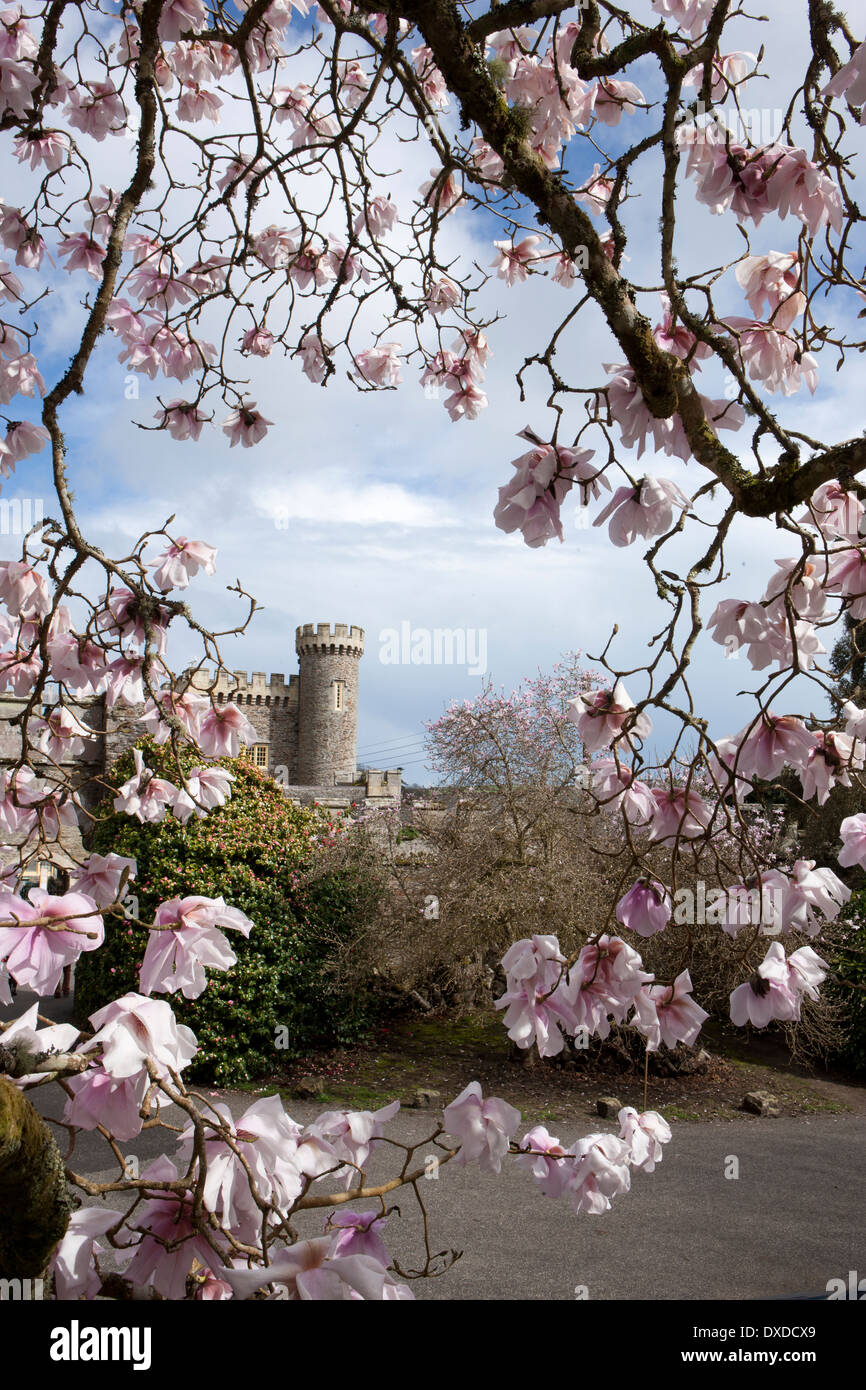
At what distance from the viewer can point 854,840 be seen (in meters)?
1.80

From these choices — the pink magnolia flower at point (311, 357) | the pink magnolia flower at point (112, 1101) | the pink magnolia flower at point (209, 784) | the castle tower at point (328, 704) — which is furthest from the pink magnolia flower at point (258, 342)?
the castle tower at point (328, 704)

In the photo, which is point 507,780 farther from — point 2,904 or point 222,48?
point 2,904

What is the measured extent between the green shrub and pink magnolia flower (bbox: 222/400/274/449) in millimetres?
4152

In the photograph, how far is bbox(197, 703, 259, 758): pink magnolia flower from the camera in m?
2.11

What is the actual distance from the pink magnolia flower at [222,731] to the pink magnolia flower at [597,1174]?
1087mm

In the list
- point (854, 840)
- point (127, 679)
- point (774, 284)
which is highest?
point (774, 284)

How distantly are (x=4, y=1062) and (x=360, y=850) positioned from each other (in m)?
6.94

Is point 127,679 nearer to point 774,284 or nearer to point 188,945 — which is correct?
point 188,945

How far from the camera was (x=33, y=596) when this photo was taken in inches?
84.8

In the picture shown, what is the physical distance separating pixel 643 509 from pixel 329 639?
32611 millimetres

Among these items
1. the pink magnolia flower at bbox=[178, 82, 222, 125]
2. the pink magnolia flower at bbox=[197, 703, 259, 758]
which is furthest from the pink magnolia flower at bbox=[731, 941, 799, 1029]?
the pink magnolia flower at bbox=[178, 82, 222, 125]

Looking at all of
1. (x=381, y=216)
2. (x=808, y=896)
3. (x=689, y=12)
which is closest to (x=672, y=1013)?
(x=808, y=896)

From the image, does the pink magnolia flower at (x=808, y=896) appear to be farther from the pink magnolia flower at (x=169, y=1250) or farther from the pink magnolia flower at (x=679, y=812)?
the pink magnolia flower at (x=169, y=1250)

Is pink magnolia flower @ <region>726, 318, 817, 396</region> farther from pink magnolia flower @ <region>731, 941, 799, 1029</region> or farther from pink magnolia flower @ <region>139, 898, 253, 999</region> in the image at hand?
pink magnolia flower @ <region>139, 898, 253, 999</region>
